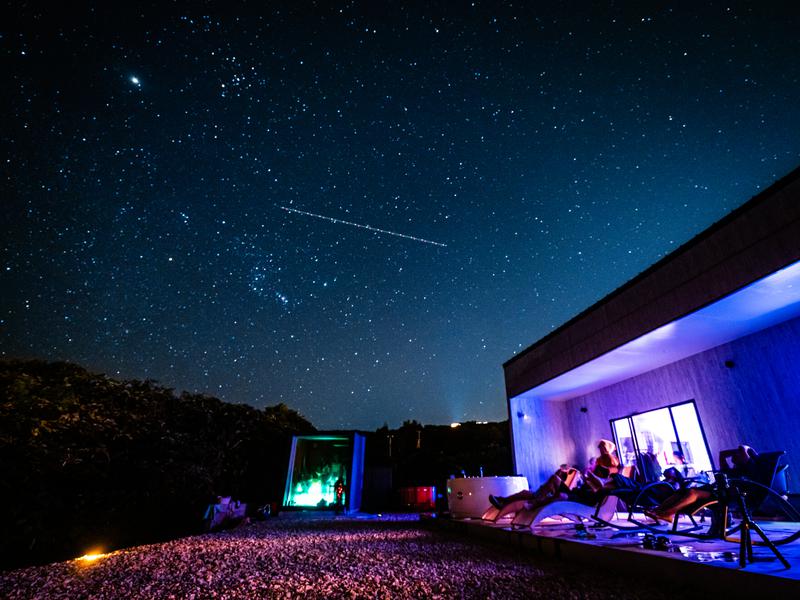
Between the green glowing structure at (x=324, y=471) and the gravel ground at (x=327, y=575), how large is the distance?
→ 28.0 ft

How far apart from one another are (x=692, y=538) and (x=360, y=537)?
4.52 meters

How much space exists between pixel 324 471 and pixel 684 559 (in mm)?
13562

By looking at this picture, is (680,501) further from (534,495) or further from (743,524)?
(534,495)

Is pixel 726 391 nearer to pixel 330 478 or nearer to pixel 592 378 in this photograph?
pixel 592 378

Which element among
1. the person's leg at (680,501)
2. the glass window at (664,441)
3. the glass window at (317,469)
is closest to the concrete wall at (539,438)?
the glass window at (664,441)

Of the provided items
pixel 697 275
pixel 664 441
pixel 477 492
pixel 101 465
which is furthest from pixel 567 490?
pixel 101 465

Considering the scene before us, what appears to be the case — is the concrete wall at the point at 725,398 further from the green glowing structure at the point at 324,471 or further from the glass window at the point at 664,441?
the green glowing structure at the point at 324,471

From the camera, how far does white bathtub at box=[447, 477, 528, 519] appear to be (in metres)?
7.69

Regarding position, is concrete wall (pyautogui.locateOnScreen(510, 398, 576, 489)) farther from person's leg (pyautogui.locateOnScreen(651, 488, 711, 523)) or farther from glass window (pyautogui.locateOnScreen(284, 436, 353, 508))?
glass window (pyautogui.locateOnScreen(284, 436, 353, 508))

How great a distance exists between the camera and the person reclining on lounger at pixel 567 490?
5445 millimetres

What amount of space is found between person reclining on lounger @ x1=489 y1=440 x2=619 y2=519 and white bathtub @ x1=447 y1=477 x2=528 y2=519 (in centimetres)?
107

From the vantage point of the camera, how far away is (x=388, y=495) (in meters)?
14.2

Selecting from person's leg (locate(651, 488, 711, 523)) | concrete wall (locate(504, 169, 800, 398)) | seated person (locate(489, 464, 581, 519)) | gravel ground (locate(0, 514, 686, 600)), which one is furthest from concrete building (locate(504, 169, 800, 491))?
gravel ground (locate(0, 514, 686, 600))

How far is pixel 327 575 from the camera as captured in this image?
3.42m
